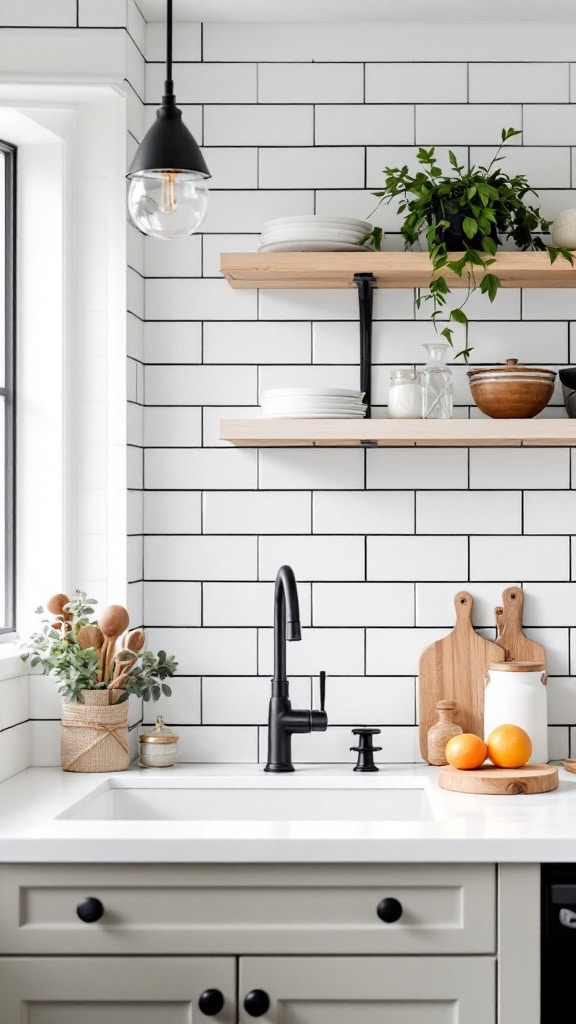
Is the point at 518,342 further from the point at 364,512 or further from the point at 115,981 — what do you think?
the point at 115,981

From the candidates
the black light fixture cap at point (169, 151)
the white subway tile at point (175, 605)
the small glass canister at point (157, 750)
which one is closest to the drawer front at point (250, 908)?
the small glass canister at point (157, 750)

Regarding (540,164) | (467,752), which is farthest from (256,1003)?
(540,164)

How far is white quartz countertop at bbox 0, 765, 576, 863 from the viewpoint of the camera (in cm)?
183

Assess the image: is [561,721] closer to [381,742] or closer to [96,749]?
[381,742]

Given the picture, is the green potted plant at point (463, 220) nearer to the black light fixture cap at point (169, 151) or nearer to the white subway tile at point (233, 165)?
the white subway tile at point (233, 165)

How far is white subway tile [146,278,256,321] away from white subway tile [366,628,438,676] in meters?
0.79

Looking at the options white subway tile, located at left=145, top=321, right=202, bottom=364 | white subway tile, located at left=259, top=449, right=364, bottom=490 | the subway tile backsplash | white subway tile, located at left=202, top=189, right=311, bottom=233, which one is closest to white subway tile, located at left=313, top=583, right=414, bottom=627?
the subway tile backsplash

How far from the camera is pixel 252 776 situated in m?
2.37

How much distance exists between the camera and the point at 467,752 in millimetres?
2221

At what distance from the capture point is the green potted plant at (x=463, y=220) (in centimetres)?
230

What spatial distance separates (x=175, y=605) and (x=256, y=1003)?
0.96 meters

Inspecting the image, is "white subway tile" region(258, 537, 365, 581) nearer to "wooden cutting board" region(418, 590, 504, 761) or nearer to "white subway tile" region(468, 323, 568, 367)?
"wooden cutting board" region(418, 590, 504, 761)

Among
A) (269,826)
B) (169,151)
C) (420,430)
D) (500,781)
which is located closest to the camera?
(169,151)

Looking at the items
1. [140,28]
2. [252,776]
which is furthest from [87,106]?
[252,776]
